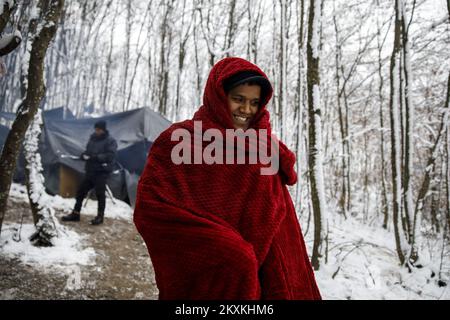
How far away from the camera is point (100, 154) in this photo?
223 inches

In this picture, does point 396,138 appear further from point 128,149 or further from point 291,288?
point 128,149

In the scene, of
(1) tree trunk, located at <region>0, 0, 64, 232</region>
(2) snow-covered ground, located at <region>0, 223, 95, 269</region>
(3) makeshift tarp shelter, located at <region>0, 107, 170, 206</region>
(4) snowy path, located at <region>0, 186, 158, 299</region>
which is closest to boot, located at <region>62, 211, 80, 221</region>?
(4) snowy path, located at <region>0, 186, 158, 299</region>

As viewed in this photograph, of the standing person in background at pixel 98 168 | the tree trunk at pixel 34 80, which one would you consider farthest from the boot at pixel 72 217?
the tree trunk at pixel 34 80

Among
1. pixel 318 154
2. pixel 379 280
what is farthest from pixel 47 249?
pixel 379 280

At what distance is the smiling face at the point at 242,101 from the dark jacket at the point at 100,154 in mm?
4888

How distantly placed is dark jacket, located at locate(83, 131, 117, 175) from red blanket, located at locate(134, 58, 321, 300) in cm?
485

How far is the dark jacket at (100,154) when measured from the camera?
568 cm

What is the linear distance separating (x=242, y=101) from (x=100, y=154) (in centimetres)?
496

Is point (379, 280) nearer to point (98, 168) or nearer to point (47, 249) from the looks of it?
point (47, 249)

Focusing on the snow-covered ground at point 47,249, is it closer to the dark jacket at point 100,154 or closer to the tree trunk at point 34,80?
the tree trunk at point 34,80

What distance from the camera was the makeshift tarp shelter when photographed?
7.25m

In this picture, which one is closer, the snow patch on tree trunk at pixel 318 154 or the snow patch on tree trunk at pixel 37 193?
the snow patch on tree trunk at pixel 37 193

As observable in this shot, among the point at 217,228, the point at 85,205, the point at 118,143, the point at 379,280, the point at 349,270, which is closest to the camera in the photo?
the point at 217,228
